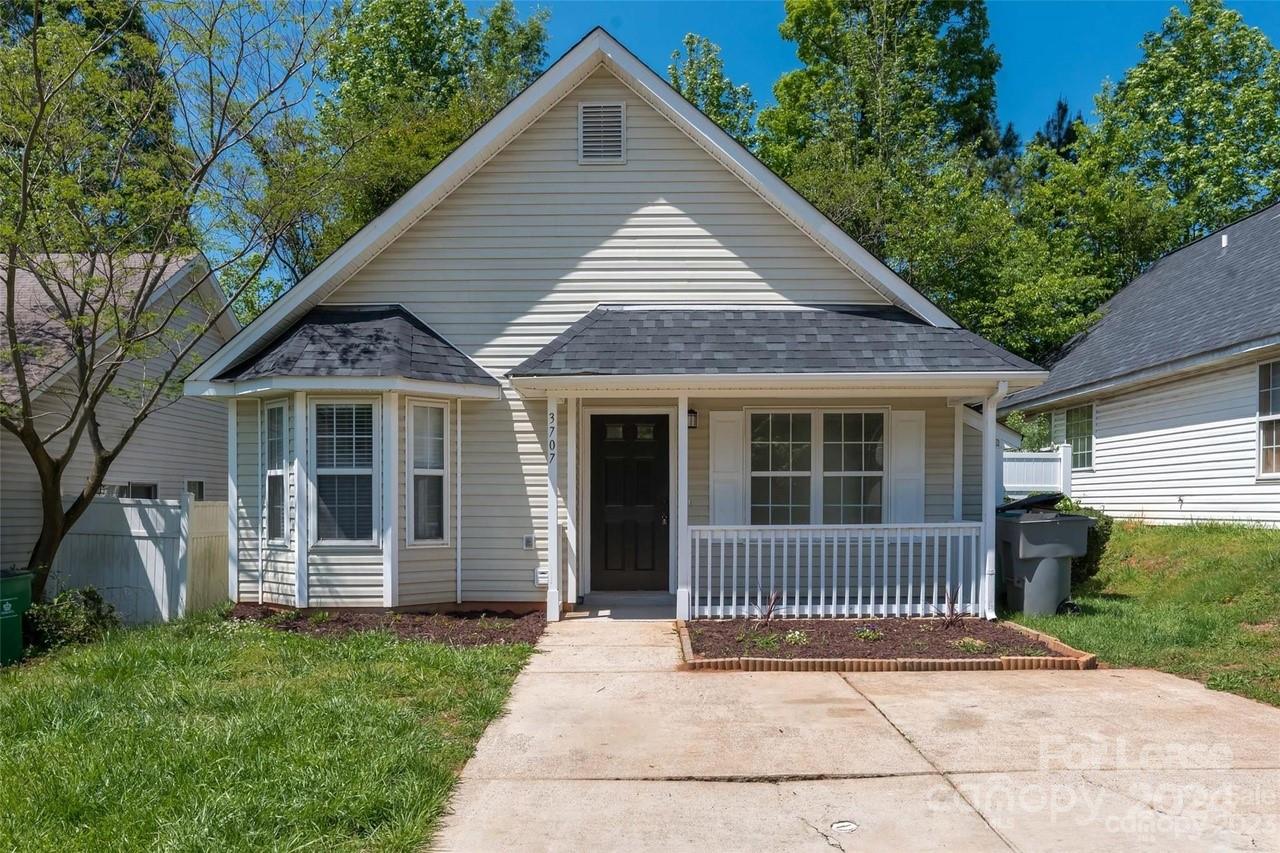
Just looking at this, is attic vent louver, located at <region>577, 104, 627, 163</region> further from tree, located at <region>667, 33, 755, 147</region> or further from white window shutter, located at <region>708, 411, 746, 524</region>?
tree, located at <region>667, 33, 755, 147</region>

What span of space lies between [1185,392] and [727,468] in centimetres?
880

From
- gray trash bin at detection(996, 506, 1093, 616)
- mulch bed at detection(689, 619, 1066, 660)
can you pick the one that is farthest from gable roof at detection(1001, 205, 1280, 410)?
mulch bed at detection(689, 619, 1066, 660)

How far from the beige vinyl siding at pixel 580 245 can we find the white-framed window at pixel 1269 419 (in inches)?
259

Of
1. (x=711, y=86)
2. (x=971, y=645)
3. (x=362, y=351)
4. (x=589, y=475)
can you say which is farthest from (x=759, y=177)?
(x=711, y=86)

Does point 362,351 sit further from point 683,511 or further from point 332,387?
point 683,511

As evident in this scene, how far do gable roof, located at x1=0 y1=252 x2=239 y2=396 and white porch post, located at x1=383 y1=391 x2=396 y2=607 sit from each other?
3.12 m

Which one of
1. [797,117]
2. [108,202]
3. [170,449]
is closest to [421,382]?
[108,202]

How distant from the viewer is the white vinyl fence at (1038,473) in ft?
58.6

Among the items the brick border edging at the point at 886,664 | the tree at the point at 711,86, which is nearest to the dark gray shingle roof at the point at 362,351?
the brick border edging at the point at 886,664

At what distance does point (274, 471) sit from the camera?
9.86 meters

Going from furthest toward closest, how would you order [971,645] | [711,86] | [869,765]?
[711,86] < [971,645] < [869,765]

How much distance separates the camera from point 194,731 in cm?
524

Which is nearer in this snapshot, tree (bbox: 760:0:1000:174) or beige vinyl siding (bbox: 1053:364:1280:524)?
beige vinyl siding (bbox: 1053:364:1280:524)

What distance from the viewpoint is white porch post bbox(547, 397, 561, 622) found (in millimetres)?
9383
